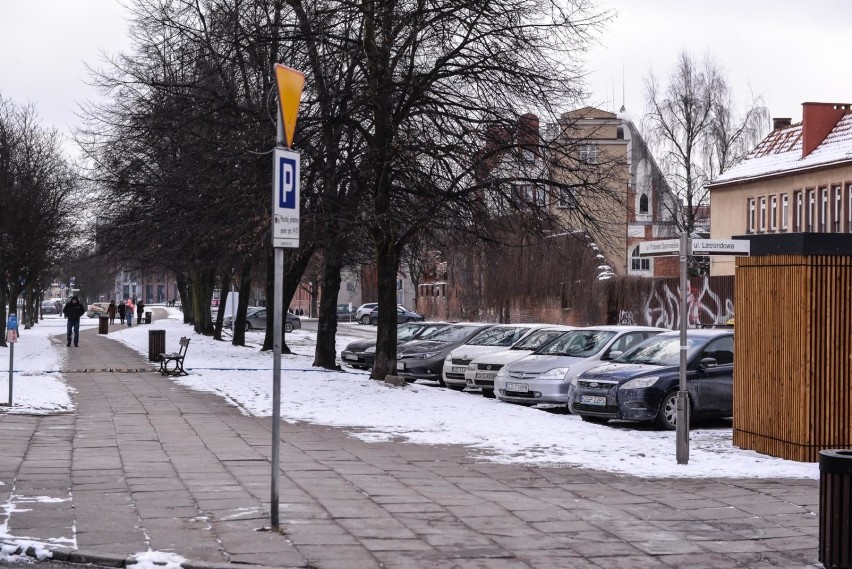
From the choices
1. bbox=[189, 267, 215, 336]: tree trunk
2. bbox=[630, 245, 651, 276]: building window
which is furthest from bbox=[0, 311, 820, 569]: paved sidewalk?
bbox=[630, 245, 651, 276]: building window

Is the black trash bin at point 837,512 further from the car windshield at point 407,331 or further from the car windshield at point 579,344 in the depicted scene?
the car windshield at point 407,331

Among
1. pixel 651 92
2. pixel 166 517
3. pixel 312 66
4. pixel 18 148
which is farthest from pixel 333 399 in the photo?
pixel 651 92

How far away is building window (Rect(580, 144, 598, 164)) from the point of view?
23.5 m

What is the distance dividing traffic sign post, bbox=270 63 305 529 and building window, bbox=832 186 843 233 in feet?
152

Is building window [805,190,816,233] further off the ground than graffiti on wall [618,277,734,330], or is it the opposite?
building window [805,190,816,233]

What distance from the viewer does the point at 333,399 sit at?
20297 mm

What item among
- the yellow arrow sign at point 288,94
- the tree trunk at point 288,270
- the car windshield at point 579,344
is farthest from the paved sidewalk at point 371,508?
the tree trunk at point 288,270

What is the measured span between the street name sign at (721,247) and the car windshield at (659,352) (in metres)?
4.30

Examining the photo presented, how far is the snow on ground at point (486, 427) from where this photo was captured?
13.0 meters

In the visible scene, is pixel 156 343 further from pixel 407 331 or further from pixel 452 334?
pixel 452 334

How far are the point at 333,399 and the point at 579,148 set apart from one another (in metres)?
6.98

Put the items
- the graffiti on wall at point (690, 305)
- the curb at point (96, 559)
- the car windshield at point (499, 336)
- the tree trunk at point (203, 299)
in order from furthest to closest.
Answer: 1. the tree trunk at point (203, 299)
2. the graffiti on wall at point (690, 305)
3. the car windshield at point (499, 336)
4. the curb at point (96, 559)

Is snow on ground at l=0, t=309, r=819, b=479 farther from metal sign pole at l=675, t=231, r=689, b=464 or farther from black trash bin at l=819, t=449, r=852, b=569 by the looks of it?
black trash bin at l=819, t=449, r=852, b=569

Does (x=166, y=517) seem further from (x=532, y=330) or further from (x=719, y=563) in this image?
(x=532, y=330)
